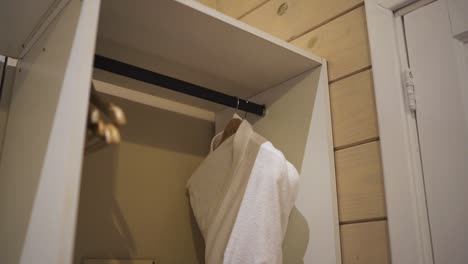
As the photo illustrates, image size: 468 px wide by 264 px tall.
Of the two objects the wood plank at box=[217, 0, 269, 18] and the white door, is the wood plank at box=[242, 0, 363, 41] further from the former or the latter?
the white door

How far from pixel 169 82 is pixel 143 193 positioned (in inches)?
12.0

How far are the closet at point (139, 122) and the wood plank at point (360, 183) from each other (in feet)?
0.09

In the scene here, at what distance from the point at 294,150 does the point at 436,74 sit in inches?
14.4

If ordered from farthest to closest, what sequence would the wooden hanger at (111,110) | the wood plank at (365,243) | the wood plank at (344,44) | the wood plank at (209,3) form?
the wood plank at (209,3)
the wood plank at (344,44)
the wood plank at (365,243)
the wooden hanger at (111,110)

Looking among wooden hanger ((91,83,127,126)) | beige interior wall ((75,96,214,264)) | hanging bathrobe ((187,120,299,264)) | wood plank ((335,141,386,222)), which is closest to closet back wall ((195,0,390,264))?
wood plank ((335,141,386,222))

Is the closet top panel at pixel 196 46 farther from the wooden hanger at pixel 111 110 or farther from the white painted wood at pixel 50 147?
the wooden hanger at pixel 111 110

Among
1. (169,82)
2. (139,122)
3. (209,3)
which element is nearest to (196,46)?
(169,82)

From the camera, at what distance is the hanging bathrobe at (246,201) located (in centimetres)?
78

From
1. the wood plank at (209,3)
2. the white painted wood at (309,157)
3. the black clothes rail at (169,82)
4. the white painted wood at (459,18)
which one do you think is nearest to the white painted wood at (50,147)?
the black clothes rail at (169,82)

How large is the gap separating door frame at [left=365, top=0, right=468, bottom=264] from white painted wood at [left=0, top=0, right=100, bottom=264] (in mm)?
597

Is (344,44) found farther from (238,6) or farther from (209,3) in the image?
(209,3)

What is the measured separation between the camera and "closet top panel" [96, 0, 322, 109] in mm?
788

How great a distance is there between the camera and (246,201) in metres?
0.81

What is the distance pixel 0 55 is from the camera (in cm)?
88
